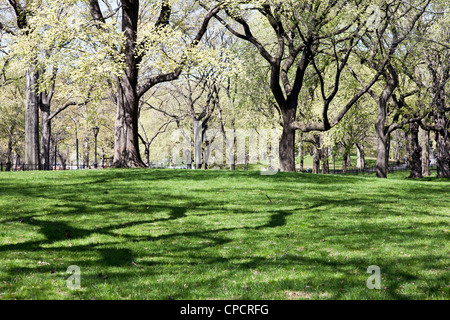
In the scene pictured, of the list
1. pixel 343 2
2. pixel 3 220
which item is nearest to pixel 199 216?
pixel 3 220

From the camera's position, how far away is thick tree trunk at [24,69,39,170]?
23.2 metres

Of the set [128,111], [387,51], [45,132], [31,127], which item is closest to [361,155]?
[387,51]

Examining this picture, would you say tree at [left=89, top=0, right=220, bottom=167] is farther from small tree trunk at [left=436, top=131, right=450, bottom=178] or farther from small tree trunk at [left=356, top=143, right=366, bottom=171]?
small tree trunk at [left=356, top=143, right=366, bottom=171]

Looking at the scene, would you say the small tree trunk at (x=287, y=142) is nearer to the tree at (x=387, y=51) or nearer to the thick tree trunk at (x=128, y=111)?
the tree at (x=387, y=51)

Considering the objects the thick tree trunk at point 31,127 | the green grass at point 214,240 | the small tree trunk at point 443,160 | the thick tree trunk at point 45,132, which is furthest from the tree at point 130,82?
the small tree trunk at point 443,160

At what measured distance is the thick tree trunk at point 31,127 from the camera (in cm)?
2325

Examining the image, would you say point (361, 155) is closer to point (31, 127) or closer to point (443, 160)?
point (443, 160)

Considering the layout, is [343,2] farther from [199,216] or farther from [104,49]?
[199,216]

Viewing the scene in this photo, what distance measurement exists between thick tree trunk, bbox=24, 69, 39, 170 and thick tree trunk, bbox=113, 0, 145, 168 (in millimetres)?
5872

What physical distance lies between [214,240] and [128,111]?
1345 centimetres

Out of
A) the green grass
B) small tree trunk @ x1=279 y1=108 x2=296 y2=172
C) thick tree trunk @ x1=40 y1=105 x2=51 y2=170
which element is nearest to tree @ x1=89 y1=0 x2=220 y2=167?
the green grass

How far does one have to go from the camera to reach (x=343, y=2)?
20172 millimetres

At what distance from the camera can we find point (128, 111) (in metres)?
20.9

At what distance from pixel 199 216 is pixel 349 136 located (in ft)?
110
